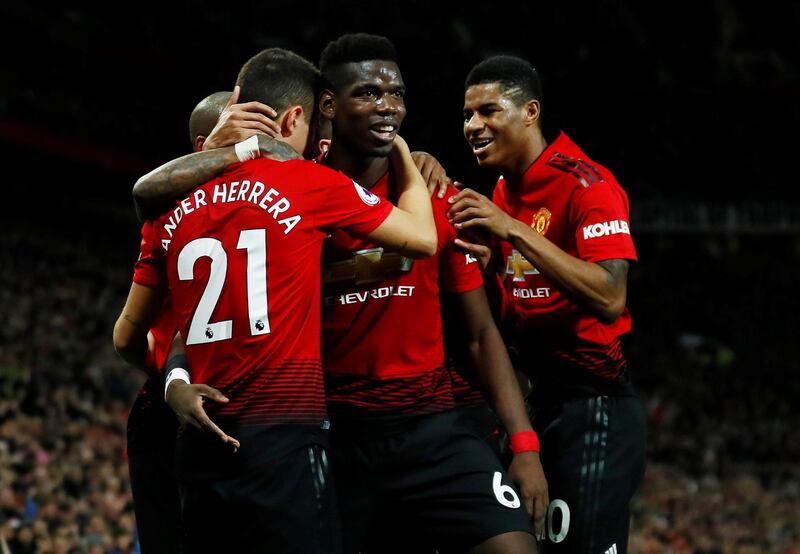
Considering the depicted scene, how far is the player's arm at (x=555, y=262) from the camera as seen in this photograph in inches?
157

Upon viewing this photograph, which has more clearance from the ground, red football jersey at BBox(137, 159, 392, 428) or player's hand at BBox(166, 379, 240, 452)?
red football jersey at BBox(137, 159, 392, 428)

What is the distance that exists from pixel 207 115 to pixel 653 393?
20821mm

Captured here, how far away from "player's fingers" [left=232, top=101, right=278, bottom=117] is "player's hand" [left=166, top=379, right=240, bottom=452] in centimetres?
93

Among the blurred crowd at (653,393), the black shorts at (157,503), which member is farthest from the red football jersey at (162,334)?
the blurred crowd at (653,393)

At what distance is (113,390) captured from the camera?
14766 mm

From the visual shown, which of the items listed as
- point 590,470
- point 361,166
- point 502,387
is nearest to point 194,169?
point 361,166

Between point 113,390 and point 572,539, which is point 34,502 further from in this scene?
point 572,539

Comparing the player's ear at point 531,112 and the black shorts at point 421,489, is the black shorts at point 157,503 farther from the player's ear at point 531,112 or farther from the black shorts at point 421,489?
the player's ear at point 531,112

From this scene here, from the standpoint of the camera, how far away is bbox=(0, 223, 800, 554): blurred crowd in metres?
10.6

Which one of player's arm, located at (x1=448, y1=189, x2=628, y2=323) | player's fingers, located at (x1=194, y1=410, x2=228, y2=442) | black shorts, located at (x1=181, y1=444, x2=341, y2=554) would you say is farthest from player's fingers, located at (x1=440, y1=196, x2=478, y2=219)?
player's fingers, located at (x1=194, y1=410, x2=228, y2=442)

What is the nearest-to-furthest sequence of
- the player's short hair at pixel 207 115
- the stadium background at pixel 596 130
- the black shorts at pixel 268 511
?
the black shorts at pixel 268 511
the player's short hair at pixel 207 115
the stadium background at pixel 596 130

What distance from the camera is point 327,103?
412cm

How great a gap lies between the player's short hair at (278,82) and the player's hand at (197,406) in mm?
1007

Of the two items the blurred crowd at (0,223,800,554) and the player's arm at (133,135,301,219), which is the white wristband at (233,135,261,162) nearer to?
the player's arm at (133,135,301,219)
